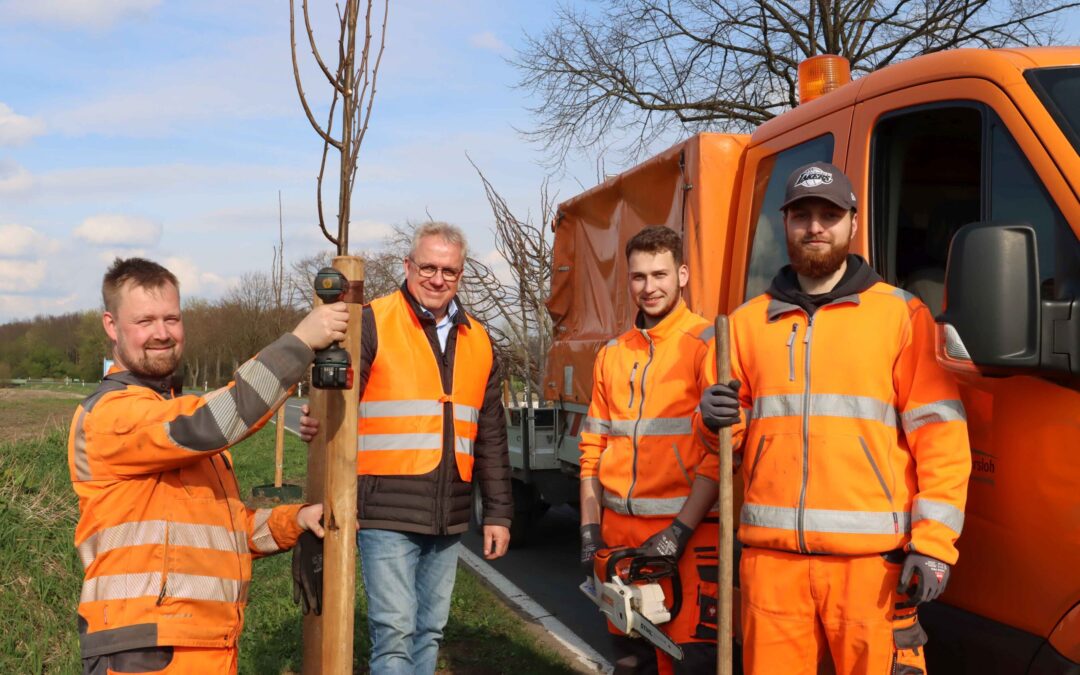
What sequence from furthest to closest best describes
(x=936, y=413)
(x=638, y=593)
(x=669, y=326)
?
(x=669, y=326), (x=638, y=593), (x=936, y=413)

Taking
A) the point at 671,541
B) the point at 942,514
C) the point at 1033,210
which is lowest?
the point at 671,541

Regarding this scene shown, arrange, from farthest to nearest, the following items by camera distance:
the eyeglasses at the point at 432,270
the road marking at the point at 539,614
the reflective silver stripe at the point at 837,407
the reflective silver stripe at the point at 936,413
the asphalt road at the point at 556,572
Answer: the asphalt road at the point at 556,572
the road marking at the point at 539,614
the eyeglasses at the point at 432,270
the reflective silver stripe at the point at 837,407
the reflective silver stripe at the point at 936,413

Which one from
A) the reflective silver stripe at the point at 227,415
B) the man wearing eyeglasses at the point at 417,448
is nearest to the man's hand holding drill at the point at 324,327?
the reflective silver stripe at the point at 227,415

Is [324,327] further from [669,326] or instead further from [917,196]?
[917,196]

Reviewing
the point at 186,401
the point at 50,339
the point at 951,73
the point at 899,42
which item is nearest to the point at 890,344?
the point at 951,73

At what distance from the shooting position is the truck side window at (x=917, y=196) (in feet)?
9.93

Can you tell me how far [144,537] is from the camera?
2.42m

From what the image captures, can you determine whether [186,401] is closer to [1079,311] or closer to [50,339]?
[1079,311]

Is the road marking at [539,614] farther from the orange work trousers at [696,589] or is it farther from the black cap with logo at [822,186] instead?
the black cap with logo at [822,186]

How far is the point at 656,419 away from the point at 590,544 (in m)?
0.55

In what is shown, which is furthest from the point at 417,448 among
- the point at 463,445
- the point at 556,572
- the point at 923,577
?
the point at 556,572

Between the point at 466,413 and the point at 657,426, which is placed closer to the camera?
the point at 657,426

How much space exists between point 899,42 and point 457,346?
13.7 meters

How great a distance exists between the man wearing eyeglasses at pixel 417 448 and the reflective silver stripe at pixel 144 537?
940 millimetres
